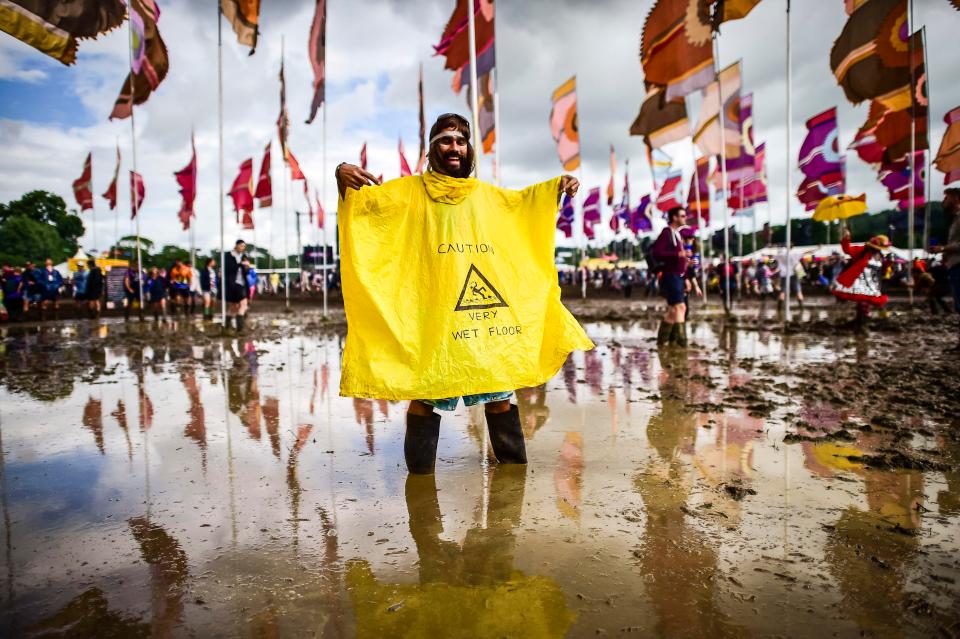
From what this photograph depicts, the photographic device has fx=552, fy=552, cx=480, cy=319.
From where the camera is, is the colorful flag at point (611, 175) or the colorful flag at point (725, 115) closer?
the colorful flag at point (725, 115)

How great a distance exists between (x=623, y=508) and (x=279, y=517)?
5.54 ft

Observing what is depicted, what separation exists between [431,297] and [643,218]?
33.8m

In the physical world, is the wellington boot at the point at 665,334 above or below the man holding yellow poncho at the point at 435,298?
below

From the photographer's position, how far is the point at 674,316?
29.1 ft

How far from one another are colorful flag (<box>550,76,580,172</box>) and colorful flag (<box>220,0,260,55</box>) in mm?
9147

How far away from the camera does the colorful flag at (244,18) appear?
12406mm

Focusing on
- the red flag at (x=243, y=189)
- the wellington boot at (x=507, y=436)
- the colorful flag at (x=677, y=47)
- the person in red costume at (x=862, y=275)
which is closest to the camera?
the wellington boot at (x=507, y=436)

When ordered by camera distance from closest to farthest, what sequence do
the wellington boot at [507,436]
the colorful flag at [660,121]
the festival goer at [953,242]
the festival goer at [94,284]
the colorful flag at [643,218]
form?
1. the wellington boot at [507,436]
2. the festival goer at [953,242]
3. the colorful flag at [660,121]
4. the festival goer at [94,284]
5. the colorful flag at [643,218]

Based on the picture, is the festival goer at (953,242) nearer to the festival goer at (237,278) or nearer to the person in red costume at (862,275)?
the person in red costume at (862,275)

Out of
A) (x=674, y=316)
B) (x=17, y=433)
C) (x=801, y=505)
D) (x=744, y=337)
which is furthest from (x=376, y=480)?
(x=744, y=337)

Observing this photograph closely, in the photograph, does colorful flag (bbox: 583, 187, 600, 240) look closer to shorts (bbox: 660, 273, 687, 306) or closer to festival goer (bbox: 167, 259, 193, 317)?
festival goer (bbox: 167, 259, 193, 317)

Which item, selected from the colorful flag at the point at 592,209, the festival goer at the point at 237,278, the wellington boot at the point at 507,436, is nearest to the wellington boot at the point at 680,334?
the wellington boot at the point at 507,436

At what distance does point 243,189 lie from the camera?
25.6 metres

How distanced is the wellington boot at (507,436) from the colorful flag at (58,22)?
4.64 m
